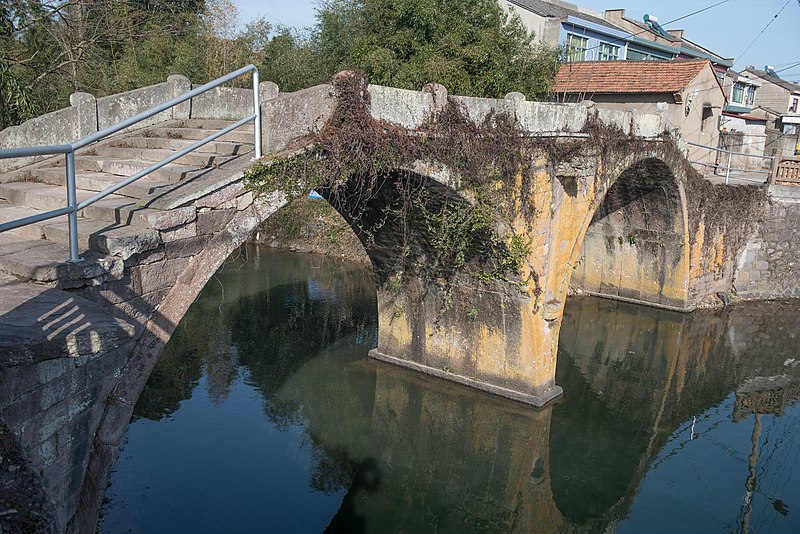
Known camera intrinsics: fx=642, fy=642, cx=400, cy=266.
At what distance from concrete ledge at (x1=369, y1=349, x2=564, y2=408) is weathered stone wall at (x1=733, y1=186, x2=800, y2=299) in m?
9.43

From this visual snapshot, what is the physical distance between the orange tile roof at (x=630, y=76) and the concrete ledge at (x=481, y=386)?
1225 centimetres

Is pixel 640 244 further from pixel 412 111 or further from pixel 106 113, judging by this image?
pixel 106 113

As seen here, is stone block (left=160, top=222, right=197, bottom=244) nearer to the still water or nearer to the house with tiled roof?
the still water

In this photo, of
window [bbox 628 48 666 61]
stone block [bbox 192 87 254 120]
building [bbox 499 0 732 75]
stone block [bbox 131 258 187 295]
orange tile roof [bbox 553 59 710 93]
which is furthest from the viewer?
window [bbox 628 48 666 61]

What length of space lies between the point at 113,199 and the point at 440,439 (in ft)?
20.3

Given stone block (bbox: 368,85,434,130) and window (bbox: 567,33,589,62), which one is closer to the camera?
stone block (bbox: 368,85,434,130)

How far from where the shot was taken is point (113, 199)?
18.5 feet

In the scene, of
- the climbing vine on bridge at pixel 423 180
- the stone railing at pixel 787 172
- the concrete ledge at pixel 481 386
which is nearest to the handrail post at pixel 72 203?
the climbing vine on bridge at pixel 423 180

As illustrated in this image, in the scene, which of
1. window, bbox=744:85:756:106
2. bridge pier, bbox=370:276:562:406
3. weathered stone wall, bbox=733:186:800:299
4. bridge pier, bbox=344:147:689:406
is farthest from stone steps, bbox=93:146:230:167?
window, bbox=744:85:756:106

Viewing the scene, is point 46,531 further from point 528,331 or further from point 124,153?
point 528,331

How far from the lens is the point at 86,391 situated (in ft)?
12.7

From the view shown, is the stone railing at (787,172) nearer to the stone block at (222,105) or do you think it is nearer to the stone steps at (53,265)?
the stone block at (222,105)

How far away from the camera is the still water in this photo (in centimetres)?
800

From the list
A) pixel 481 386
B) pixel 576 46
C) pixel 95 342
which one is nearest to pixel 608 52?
pixel 576 46
